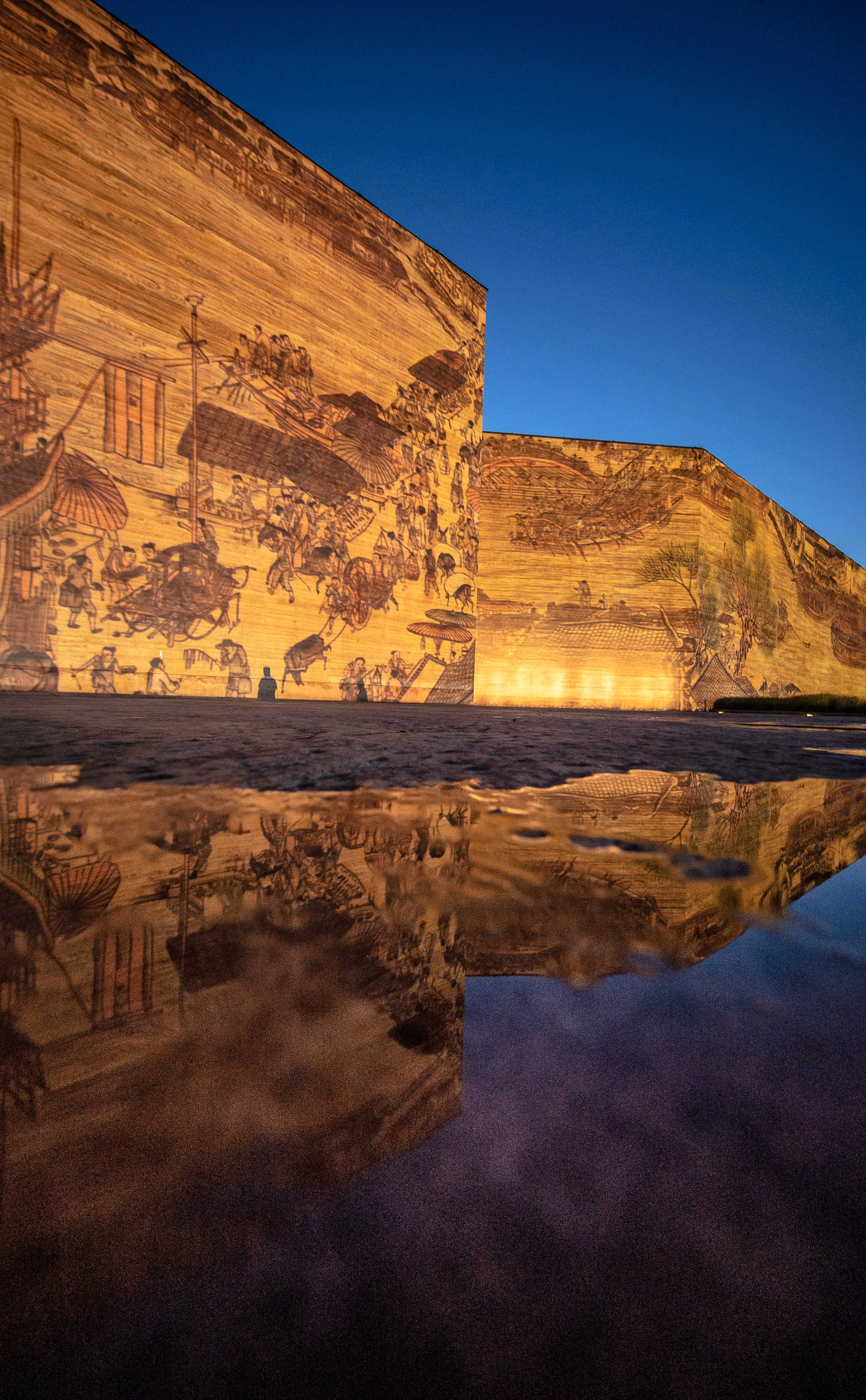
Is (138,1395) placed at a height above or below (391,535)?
below

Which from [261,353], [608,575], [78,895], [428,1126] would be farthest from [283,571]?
[428,1126]

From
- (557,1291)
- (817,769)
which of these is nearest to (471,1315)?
(557,1291)

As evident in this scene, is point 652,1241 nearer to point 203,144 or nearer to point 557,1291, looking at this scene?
point 557,1291

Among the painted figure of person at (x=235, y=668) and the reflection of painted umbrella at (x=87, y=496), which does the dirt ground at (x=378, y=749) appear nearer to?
the reflection of painted umbrella at (x=87, y=496)

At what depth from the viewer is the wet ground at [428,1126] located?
12 centimetres

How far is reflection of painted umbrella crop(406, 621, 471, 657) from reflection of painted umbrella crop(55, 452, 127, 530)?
10.0ft

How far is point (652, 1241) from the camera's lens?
147mm

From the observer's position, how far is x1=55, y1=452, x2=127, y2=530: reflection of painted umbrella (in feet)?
15.3

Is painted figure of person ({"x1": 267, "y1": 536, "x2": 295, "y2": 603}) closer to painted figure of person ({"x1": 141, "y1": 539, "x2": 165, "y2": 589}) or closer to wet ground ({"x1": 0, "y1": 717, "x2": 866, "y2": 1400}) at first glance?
painted figure of person ({"x1": 141, "y1": 539, "x2": 165, "y2": 589})

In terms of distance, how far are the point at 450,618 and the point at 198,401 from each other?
334 centimetres

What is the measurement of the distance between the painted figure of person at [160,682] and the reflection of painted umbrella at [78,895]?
196 inches

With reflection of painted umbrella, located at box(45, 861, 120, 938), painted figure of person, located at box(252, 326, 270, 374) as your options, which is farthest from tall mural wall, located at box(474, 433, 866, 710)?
reflection of painted umbrella, located at box(45, 861, 120, 938)

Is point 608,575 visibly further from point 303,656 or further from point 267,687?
point 267,687

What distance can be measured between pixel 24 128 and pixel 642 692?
9.02m
